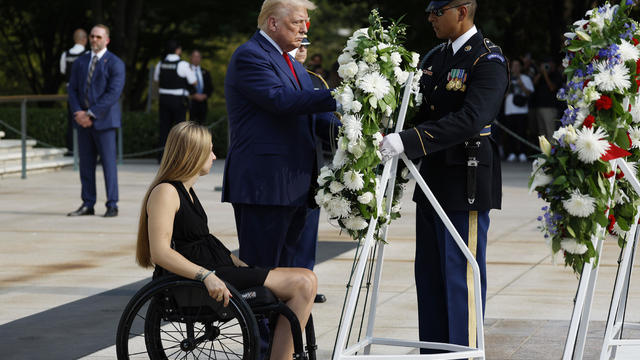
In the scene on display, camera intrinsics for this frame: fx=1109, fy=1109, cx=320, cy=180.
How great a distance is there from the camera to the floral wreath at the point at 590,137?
168 inches

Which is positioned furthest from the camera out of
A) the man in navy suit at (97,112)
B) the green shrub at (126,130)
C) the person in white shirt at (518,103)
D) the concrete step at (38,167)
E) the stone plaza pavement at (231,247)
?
the green shrub at (126,130)

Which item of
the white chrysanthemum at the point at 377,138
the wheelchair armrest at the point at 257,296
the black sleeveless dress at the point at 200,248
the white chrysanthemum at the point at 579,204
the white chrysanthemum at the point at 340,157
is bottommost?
the wheelchair armrest at the point at 257,296

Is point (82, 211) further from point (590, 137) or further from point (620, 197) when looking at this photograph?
point (590, 137)

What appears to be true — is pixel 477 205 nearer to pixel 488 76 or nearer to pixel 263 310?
pixel 488 76

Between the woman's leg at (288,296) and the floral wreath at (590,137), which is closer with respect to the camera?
the floral wreath at (590,137)

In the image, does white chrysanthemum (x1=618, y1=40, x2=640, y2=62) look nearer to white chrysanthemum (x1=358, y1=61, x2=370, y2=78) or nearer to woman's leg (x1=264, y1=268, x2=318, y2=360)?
white chrysanthemum (x1=358, y1=61, x2=370, y2=78)

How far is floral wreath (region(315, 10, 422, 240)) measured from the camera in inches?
169

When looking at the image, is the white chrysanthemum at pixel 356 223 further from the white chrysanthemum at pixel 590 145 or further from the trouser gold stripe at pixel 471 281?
the white chrysanthemum at pixel 590 145

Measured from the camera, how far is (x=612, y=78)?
4.31m

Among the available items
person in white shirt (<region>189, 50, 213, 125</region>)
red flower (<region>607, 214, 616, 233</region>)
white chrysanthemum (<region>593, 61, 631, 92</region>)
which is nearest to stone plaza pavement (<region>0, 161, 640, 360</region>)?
red flower (<region>607, 214, 616, 233</region>)

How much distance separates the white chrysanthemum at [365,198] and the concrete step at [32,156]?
42.2 feet

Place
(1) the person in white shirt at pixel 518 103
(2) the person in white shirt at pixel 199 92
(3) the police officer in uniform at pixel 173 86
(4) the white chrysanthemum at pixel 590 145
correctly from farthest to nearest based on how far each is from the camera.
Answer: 1. (1) the person in white shirt at pixel 518 103
2. (2) the person in white shirt at pixel 199 92
3. (3) the police officer in uniform at pixel 173 86
4. (4) the white chrysanthemum at pixel 590 145

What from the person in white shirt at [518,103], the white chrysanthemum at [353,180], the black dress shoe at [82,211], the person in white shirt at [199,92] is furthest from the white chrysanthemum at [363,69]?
the person in white shirt at [518,103]

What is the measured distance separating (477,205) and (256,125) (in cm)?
104
